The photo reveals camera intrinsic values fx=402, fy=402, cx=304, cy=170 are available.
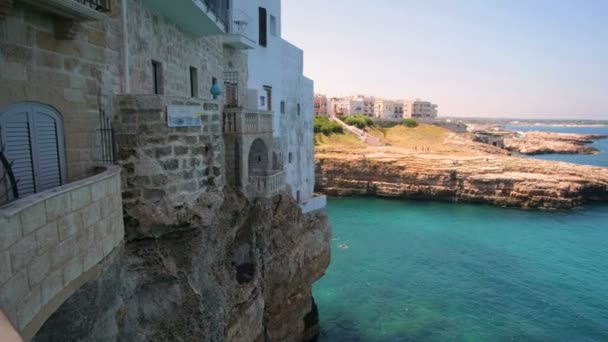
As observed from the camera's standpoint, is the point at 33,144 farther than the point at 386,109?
No

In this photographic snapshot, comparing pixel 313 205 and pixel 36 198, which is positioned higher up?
pixel 36 198

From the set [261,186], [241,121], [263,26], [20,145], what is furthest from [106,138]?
[263,26]

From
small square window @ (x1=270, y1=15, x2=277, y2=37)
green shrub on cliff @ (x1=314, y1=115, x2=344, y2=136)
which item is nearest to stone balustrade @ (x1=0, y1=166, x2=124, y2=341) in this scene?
small square window @ (x1=270, y1=15, x2=277, y2=37)

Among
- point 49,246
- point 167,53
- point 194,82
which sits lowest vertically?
point 49,246

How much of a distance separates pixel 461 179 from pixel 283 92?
119ft

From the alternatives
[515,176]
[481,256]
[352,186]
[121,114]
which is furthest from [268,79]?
[515,176]

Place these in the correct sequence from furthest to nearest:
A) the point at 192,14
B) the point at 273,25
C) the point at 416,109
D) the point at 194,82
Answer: the point at 416,109, the point at 273,25, the point at 194,82, the point at 192,14

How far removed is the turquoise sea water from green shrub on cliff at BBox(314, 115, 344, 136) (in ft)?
83.2

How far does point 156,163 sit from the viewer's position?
23.7ft

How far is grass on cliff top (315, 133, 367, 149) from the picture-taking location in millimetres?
61750

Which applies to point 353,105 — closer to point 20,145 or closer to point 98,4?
point 98,4

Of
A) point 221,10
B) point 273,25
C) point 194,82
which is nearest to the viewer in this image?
point 194,82

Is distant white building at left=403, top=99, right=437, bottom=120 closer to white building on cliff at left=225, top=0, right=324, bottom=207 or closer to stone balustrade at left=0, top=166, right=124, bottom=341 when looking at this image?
white building on cliff at left=225, top=0, right=324, bottom=207

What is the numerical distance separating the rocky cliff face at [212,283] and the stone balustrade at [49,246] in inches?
12.9
